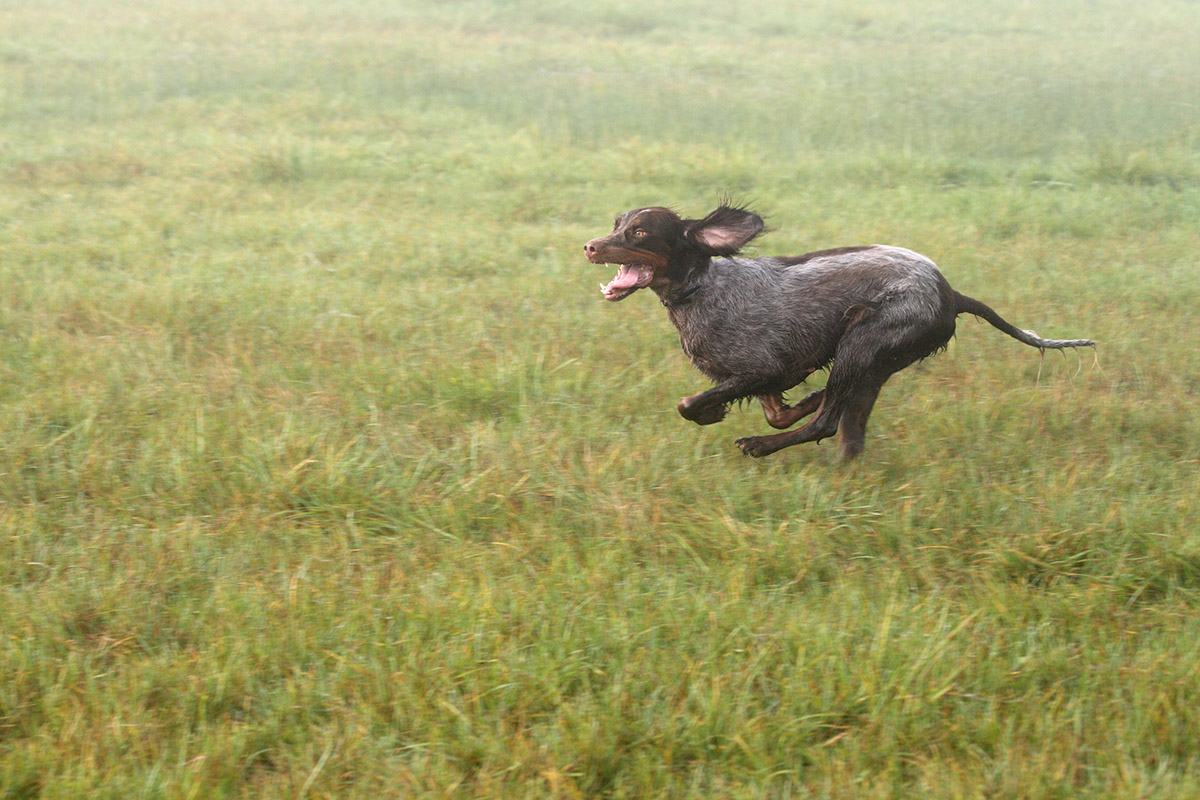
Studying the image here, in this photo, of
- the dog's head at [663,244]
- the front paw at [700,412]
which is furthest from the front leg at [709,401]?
the dog's head at [663,244]

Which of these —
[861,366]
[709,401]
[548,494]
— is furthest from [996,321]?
[548,494]

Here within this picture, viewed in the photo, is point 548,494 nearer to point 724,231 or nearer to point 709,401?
point 709,401

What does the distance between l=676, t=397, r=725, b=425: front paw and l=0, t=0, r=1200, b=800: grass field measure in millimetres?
182

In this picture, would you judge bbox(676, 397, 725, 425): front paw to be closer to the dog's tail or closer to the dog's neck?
the dog's neck

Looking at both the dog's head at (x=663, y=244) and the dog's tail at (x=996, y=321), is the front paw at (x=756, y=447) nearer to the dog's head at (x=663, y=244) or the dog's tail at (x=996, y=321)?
the dog's head at (x=663, y=244)

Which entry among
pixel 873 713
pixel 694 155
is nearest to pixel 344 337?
pixel 873 713

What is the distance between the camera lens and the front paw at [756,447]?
14.2ft

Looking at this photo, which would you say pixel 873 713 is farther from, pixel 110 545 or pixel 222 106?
pixel 222 106

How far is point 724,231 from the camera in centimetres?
428

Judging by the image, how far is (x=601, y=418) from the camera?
477cm

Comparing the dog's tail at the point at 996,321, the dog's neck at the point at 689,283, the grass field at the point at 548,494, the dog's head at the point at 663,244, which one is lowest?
the grass field at the point at 548,494

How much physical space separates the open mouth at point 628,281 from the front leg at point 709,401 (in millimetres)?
487

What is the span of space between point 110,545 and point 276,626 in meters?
0.90

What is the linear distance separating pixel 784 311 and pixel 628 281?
637mm
